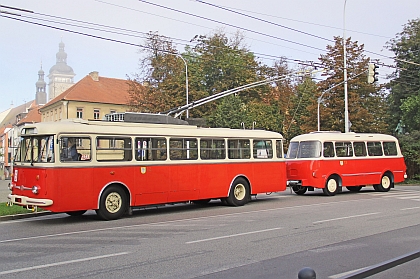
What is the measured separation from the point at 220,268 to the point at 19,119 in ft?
358

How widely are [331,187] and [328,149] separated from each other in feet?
5.42

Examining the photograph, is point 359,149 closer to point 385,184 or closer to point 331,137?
point 331,137

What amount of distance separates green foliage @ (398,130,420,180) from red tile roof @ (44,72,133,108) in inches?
1705

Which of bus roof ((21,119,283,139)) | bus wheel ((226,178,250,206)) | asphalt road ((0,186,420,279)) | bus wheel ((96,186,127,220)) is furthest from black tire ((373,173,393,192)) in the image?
bus wheel ((96,186,127,220))

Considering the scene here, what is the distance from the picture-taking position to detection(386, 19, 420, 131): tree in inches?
1684

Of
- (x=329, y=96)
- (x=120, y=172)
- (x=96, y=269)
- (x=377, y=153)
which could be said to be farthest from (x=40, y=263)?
(x=329, y=96)

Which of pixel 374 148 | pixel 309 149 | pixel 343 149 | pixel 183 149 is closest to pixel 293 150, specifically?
pixel 309 149

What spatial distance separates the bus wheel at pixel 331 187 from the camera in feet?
69.7

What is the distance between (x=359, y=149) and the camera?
22.6 meters

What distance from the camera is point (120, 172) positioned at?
1395cm

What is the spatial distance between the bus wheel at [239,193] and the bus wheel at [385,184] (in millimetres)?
8921

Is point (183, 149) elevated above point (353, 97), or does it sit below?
below

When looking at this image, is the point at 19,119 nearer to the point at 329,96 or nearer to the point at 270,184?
the point at 329,96

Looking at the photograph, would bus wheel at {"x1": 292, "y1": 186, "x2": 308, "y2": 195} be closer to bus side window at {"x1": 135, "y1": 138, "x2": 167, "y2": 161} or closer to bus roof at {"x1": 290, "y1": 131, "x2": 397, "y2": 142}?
bus roof at {"x1": 290, "y1": 131, "x2": 397, "y2": 142}
